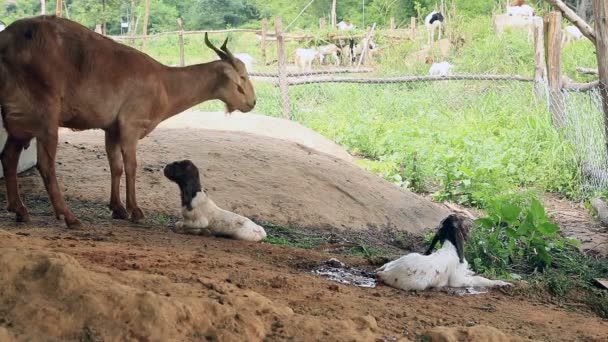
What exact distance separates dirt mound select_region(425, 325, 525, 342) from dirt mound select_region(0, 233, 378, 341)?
284 mm

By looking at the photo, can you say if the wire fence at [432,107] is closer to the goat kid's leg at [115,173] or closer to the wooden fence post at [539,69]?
the wooden fence post at [539,69]

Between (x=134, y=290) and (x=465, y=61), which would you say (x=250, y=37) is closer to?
(x=465, y=61)

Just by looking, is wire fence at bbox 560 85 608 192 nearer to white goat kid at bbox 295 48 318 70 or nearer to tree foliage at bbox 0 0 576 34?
white goat kid at bbox 295 48 318 70

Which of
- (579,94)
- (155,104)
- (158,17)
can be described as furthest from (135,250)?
(158,17)

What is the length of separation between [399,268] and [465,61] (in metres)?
17.9

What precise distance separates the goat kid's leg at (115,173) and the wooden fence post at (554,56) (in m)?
6.98

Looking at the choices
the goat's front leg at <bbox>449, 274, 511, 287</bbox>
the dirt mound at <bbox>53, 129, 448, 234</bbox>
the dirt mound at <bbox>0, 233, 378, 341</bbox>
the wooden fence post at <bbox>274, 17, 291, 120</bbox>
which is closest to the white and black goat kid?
the goat's front leg at <bbox>449, 274, 511, 287</bbox>

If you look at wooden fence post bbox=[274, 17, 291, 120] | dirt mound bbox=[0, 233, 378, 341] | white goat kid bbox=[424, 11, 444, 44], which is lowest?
dirt mound bbox=[0, 233, 378, 341]

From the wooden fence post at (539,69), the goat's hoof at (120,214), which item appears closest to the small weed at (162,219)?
the goat's hoof at (120,214)

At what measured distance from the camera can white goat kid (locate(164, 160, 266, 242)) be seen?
20.8 feet

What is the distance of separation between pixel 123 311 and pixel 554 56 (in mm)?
9544

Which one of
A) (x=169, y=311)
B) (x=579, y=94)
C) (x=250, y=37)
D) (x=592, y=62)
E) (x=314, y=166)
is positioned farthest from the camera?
(x=250, y=37)

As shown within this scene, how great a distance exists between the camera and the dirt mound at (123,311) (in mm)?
3062

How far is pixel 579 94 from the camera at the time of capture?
37.0 ft
